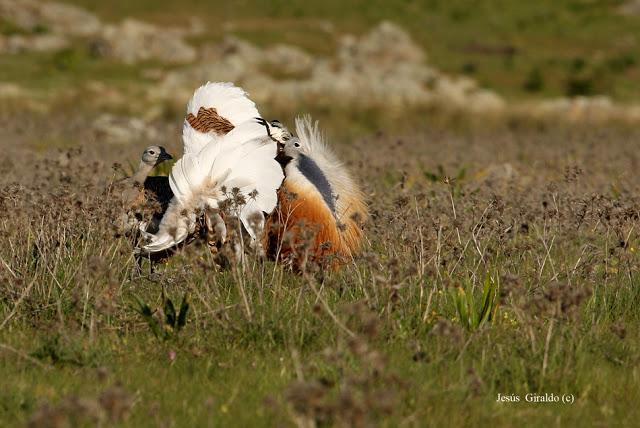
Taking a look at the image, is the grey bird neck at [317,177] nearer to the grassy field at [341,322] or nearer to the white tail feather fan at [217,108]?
the grassy field at [341,322]

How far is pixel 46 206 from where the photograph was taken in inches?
218

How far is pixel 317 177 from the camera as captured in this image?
19.5 ft

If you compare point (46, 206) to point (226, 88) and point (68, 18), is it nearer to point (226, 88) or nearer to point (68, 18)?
point (226, 88)

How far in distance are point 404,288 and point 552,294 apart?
1381mm

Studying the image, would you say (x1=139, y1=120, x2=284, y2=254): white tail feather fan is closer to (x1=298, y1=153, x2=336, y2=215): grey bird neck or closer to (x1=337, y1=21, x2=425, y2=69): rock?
(x1=298, y1=153, x2=336, y2=215): grey bird neck

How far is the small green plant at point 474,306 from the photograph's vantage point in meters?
4.82

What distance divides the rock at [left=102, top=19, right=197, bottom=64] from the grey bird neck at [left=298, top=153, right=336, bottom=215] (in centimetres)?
2690

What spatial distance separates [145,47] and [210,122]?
2948cm

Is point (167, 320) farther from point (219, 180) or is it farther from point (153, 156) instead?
point (153, 156)

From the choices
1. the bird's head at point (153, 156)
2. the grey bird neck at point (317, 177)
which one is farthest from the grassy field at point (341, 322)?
the bird's head at point (153, 156)

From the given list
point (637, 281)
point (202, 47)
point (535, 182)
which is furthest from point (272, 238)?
point (202, 47)

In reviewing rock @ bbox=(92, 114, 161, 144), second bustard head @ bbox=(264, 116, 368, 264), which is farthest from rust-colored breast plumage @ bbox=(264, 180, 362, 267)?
rock @ bbox=(92, 114, 161, 144)

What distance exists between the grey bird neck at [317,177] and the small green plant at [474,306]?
1264mm

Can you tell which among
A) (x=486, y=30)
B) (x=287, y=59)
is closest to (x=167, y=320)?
(x=287, y=59)
